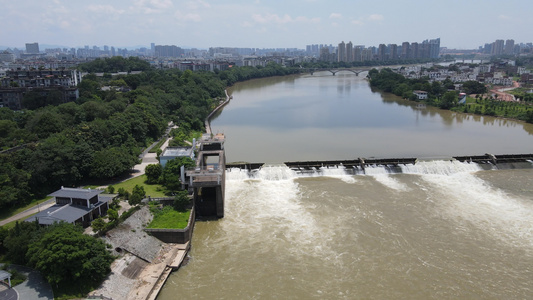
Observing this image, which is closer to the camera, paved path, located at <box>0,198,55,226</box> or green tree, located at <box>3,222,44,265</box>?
green tree, located at <box>3,222,44,265</box>

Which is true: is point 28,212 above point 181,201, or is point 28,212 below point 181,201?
below

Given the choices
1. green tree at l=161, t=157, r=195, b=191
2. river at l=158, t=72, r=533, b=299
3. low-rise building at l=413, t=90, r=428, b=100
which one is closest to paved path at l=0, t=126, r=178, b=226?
green tree at l=161, t=157, r=195, b=191

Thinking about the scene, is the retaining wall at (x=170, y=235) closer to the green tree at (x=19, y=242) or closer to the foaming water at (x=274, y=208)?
the foaming water at (x=274, y=208)

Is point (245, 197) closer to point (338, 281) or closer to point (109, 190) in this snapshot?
point (109, 190)

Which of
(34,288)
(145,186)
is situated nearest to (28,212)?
(145,186)

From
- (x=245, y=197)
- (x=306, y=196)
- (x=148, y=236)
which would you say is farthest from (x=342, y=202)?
(x=148, y=236)

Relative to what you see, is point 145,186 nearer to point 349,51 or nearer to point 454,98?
point 454,98

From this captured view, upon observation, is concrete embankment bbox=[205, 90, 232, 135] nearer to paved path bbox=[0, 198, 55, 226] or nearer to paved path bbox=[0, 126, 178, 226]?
paved path bbox=[0, 126, 178, 226]
